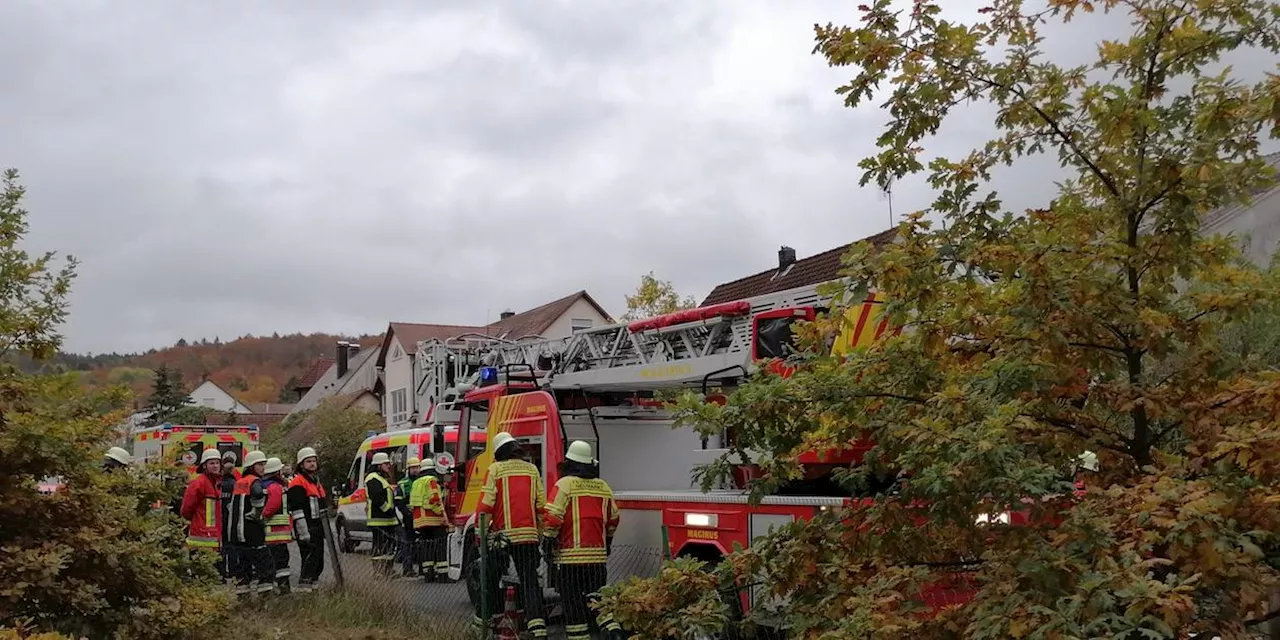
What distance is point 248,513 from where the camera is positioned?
11.1m

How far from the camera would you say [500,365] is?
40.0ft

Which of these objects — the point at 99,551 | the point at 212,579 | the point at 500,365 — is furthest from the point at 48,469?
the point at 500,365

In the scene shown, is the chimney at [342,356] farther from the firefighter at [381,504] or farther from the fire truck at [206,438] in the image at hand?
the firefighter at [381,504]

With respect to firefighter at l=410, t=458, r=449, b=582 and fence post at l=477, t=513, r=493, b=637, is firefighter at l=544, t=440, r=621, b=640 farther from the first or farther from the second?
firefighter at l=410, t=458, r=449, b=582

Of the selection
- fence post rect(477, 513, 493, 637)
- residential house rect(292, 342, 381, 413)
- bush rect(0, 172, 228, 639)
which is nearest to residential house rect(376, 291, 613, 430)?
residential house rect(292, 342, 381, 413)

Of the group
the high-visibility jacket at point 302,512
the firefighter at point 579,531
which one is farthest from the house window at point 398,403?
the firefighter at point 579,531

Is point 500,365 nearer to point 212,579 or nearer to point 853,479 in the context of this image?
point 212,579

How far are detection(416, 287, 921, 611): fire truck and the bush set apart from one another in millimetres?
3150

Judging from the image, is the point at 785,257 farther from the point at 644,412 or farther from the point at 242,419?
the point at 242,419

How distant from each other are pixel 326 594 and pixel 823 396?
7655 mm

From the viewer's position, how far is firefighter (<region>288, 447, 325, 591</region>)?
1130 centimetres

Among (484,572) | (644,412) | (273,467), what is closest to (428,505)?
(273,467)

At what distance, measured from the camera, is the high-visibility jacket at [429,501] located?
13.3 meters

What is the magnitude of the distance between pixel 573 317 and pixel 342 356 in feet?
96.3
